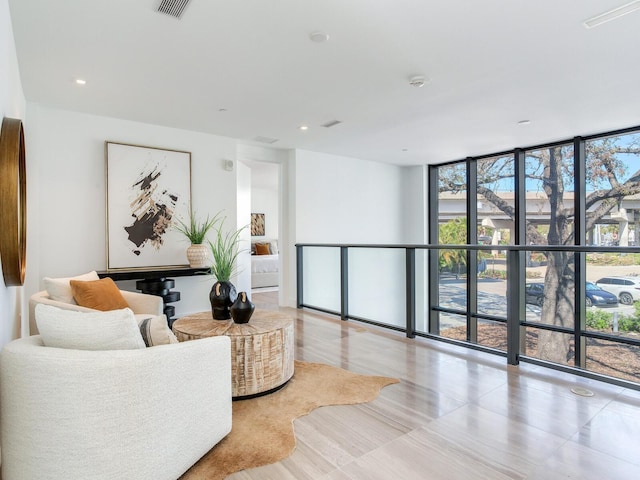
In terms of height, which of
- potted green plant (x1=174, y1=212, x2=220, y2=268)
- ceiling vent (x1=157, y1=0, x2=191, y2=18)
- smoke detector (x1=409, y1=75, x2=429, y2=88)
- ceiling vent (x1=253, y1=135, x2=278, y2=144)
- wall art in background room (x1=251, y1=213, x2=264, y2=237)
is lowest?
potted green plant (x1=174, y1=212, x2=220, y2=268)

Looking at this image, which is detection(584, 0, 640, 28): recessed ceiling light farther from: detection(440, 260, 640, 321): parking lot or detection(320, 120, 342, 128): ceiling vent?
detection(320, 120, 342, 128): ceiling vent

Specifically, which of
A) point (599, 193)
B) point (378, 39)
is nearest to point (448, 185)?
point (599, 193)

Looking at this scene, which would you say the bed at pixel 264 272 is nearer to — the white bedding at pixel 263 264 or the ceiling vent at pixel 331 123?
the white bedding at pixel 263 264

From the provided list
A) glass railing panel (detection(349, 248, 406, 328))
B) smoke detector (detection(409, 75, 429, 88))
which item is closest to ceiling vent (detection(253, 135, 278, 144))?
glass railing panel (detection(349, 248, 406, 328))

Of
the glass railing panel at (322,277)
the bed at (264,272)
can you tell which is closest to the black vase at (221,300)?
the glass railing panel at (322,277)

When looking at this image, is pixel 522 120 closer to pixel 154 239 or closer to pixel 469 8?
pixel 469 8

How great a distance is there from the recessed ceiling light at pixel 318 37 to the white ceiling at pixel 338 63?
0.04 meters

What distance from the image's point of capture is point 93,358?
4.87 ft

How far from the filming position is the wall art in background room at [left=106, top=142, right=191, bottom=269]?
4.44 m

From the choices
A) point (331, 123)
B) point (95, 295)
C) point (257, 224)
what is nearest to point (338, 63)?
point (331, 123)

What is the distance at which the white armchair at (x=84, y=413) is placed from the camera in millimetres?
1433

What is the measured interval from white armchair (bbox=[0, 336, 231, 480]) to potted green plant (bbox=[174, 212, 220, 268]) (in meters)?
3.11

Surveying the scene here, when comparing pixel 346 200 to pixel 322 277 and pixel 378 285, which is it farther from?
pixel 378 285

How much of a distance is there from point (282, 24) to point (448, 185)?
5461 millimetres
